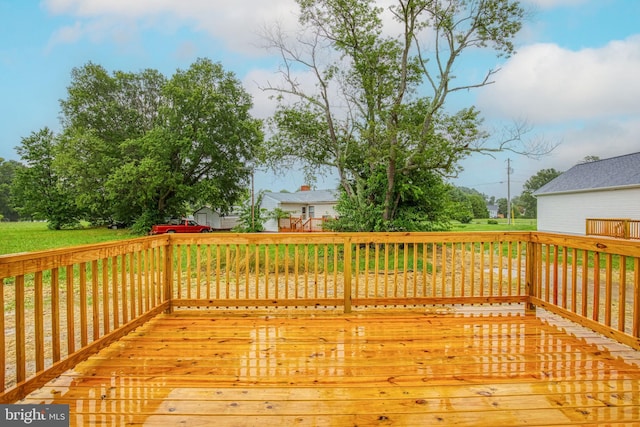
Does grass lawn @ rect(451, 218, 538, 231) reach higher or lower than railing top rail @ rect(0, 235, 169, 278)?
lower

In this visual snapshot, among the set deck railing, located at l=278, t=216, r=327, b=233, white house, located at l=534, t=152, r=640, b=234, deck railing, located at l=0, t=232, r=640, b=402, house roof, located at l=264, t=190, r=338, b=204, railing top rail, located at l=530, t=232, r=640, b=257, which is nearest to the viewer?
deck railing, located at l=0, t=232, r=640, b=402

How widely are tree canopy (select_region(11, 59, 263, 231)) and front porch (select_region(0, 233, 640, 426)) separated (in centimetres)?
1470

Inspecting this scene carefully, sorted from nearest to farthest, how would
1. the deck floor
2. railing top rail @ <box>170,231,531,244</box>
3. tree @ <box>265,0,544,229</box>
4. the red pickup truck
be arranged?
1. the deck floor
2. railing top rail @ <box>170,231,531,244</box>
3. tree @ <box>265,0,544,229</box>
4. the red pickup truck

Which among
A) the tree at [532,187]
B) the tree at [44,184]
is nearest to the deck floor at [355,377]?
the tree at [44,184]

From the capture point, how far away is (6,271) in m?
1.74

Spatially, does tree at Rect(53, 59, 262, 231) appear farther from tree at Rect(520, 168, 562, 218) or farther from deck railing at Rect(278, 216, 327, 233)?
tree at Rect(520, 168, 562, 218)

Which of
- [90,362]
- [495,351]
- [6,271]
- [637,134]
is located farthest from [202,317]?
[637,134]

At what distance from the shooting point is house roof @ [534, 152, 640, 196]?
13.3m

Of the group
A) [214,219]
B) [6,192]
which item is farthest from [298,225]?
[6,192]

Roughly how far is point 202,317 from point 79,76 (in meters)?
20.9

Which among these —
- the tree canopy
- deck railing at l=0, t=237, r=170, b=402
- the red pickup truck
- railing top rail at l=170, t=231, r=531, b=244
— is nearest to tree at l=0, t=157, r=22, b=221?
the tree canopy

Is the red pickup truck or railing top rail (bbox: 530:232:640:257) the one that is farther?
the red pickup truck

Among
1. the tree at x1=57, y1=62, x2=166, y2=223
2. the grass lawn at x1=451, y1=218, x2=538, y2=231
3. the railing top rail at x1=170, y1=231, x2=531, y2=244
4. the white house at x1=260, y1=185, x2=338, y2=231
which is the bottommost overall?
the grass lawn at x1=451, y1=218, x2=538, y2=231

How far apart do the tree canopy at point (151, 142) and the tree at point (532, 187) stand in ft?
67.1
